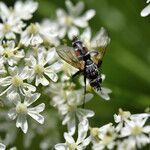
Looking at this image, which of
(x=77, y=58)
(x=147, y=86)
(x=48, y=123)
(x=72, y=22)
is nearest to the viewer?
(x=77, y=58)

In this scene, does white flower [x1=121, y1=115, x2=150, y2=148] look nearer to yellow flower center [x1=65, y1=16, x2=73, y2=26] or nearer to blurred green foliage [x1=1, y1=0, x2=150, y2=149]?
blurred green foliage [x1=1, y1=0, x2=150, y2=149]

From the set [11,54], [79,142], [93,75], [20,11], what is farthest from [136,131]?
[20,11]

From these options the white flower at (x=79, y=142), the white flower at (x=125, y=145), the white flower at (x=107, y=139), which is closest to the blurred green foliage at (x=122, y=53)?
the white flower at (x=79, y=142)

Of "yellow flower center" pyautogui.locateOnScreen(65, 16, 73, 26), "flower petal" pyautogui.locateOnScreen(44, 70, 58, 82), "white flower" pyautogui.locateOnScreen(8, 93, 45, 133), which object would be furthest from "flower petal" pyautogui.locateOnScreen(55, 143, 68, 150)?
"yellow flower center" pyautogui.locateOnScreen(65, 16, 73, 26)

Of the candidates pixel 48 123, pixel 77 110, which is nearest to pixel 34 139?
pixel 48 123

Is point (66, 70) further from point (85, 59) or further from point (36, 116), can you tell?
point (36, 116)

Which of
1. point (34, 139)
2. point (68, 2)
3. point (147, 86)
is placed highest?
point (68, 2)

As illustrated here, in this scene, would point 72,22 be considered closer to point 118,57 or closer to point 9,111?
point 118,57
